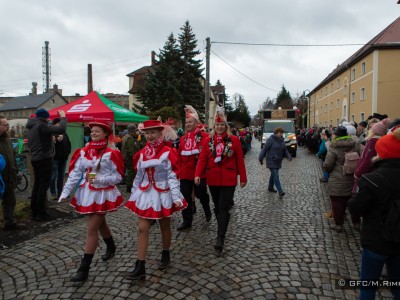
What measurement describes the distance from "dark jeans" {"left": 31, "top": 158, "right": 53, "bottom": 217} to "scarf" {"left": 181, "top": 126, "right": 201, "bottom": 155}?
8.52 ft

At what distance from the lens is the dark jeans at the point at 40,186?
6.12 metres

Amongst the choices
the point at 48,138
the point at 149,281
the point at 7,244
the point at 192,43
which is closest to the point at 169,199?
the point at 149,281

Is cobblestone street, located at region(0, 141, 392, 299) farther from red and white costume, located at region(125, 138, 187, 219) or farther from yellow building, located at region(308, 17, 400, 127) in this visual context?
yellow building, located at region(308, 17, 400, 127)

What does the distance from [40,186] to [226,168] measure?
3.59 metres

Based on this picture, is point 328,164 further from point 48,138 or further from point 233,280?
point 48,138

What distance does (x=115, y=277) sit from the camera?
3.84 meters

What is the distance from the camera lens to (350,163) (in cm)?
543

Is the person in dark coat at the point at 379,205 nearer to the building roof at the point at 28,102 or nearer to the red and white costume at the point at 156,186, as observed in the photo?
the red and white costume at the point at 156,186

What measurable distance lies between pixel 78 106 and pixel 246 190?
19.0ft

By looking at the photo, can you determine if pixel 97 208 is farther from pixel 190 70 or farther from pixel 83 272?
pixel 190 70

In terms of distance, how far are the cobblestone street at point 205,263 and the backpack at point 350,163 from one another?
1028mm

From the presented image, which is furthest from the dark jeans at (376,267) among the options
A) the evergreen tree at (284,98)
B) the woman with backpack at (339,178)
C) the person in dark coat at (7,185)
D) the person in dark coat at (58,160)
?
the evergreen tree at (284,98)

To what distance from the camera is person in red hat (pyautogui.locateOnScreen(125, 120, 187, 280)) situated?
373 centimetres

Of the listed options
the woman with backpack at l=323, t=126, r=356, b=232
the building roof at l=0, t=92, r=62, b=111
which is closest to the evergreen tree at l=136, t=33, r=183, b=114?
the woman with backpack at l=323, t=126, r=356, b=232
